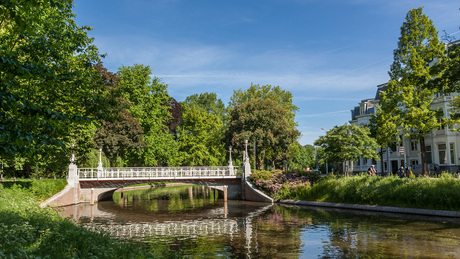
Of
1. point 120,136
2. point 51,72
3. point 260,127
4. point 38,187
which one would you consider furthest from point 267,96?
point 51,72

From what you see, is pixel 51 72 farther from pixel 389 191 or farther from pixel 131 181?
pixel 131 181

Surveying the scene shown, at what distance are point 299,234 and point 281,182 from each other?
18775mm

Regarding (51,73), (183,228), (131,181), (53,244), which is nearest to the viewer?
(53,244)

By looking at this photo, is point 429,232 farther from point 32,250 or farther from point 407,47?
point 407,47

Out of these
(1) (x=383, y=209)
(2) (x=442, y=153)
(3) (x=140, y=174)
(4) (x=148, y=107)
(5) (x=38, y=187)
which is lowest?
(1) (x=383, y=209)

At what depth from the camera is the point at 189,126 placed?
6369 centimetres

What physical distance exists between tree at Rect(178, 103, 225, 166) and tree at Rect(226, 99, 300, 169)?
13346 mm

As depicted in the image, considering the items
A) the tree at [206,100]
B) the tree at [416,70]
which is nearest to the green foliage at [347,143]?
the tree at [416,70]

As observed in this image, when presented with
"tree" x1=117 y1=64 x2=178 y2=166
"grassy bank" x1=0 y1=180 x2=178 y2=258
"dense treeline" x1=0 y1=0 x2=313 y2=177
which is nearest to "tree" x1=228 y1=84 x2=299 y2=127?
"dense treeline" x1=0 y1=0 x2=313 y2=177

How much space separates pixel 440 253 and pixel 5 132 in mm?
14217

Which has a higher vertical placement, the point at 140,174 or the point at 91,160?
the point at 91,160

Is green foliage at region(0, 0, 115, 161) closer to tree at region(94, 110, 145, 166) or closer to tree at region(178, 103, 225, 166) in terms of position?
tree at region(94, 110, 145, 166)

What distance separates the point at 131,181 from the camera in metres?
36.1

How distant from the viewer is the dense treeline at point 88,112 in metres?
8.52
